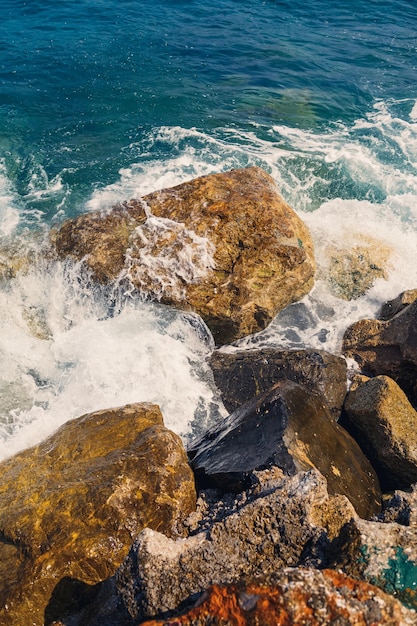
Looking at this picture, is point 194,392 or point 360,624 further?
point 194,392

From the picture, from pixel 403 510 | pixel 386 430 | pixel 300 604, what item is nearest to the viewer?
pixel 300 604

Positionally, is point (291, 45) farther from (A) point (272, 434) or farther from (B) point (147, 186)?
(A) point (272, 434)

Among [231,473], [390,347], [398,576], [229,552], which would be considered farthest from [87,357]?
[398,576]

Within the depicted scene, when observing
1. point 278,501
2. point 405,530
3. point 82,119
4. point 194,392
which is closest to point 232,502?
point 278,501

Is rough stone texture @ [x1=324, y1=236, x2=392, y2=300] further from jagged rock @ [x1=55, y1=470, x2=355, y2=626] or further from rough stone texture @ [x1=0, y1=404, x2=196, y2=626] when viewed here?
jagged rock @ [x1=55, y1=470, x2=355, y2=626]

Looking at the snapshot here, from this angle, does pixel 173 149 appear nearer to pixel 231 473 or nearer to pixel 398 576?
pixel 231 473

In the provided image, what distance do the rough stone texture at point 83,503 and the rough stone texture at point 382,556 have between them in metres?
1.75

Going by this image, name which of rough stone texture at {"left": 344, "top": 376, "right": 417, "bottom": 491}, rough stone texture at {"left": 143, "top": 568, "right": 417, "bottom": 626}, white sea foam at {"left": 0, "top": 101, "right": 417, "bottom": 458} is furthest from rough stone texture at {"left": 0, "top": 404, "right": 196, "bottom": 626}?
rough stone texture at {"left": 344, "top": 376, "right": 417, "bottom": 491}

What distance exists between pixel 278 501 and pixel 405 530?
2.93ft

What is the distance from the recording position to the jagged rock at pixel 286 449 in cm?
481

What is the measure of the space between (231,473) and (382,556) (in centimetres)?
183

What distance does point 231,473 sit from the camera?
479cm

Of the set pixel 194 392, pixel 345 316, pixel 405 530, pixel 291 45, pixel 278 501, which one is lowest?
pixel 194 392

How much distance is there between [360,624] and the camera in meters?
2.59
